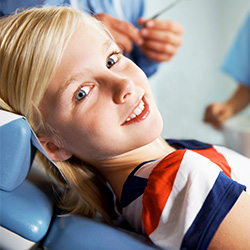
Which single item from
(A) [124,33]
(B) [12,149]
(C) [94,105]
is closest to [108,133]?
(C) [94,105]

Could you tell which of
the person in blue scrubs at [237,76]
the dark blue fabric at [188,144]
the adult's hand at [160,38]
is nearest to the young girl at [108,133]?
the dark blue fabric at [188,144]

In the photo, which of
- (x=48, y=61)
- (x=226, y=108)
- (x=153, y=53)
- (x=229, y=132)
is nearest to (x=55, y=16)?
(x=48, y=61)

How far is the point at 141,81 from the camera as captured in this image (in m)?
0.65

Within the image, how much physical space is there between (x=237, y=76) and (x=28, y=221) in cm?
107

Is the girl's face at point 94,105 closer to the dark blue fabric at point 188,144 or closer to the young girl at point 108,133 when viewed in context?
the young girl at point 108,133

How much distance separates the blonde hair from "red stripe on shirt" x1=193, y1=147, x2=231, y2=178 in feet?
0.79

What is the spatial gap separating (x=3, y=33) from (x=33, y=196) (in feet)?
0.98

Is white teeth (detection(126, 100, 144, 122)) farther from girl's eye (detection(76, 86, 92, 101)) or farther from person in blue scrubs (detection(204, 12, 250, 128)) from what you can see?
person in blue scrubs (detection(204, 12, 250, 128))

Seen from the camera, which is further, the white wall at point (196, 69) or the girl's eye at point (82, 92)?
the white wall at point (196, 69)

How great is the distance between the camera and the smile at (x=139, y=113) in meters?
0.62

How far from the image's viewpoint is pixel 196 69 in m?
1.31

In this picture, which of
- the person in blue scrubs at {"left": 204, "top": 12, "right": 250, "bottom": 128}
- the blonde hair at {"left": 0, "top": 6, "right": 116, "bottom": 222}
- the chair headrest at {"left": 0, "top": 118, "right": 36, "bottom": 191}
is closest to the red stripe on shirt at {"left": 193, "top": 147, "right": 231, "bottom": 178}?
the blonde hair at {"left": 0, "top": 6, "right": 116, "bottom": 222}

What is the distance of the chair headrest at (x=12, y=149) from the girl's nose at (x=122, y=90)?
0.16m

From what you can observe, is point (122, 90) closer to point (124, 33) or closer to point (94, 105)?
point (94, 105)
